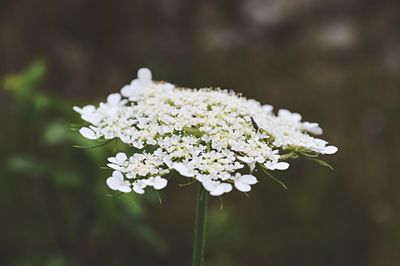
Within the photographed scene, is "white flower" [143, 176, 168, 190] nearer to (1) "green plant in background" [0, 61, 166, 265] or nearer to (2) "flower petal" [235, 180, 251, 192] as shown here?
(2) "flower petal" [235, 180, 251, 192]

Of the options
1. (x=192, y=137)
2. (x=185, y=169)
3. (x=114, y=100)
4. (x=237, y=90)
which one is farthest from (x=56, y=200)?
(x=185, y=169)

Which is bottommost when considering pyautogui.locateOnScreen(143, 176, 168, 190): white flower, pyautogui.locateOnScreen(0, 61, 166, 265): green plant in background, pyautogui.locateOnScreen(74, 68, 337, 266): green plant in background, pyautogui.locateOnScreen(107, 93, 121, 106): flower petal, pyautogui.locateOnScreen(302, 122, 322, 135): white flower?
pyautogui.locateOnScreen(143, 176, 168, 190): white flower

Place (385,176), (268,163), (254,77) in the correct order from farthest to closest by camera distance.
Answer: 1. (254,77)
2. (385,176)
3. (268,163)

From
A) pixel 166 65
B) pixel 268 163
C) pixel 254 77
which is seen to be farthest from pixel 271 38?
pixel 268 163

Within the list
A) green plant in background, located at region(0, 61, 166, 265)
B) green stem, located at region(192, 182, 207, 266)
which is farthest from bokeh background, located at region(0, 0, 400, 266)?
green stem, located at region(192, 182, 207, 266)

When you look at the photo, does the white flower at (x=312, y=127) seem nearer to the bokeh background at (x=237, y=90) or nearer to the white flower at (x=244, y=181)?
the white flower at (x=244, y=181)

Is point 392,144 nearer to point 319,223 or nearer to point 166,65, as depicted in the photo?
point 319,223

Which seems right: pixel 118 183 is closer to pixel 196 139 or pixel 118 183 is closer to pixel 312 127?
pixel 196 139

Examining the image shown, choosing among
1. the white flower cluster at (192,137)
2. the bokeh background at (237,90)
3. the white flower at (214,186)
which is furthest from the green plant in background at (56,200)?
the white flower at (214,186)
